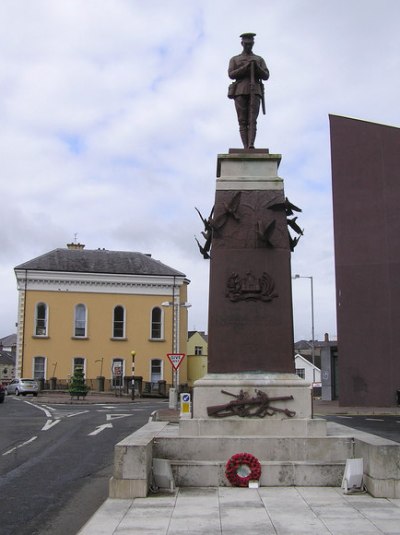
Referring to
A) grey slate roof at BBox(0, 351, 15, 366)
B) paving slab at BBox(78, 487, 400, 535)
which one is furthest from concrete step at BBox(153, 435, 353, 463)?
grey slate roof at BBox(0, 351, 15, 366)

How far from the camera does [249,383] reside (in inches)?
391

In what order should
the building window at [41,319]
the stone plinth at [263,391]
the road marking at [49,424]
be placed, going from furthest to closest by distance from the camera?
the building window at [41,319] → the road marking at [49,424] → the stone plinth at [263,391]

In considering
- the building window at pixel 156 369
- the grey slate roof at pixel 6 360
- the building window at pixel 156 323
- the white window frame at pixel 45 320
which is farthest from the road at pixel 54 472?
the grey slate roof at pixel 6 360

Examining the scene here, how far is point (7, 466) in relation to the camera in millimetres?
11953

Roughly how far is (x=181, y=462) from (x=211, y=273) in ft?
10.1

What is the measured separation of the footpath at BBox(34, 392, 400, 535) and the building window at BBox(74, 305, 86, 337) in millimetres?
47184

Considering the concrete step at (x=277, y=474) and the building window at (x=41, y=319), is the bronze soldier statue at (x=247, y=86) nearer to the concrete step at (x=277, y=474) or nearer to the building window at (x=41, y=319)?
the concrete step at (x=277, y=474)

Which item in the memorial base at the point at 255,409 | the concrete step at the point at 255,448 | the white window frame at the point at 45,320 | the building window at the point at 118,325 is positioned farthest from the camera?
the building window at the point at 118,325

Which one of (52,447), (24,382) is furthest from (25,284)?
(52,447)

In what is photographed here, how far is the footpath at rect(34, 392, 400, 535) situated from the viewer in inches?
256

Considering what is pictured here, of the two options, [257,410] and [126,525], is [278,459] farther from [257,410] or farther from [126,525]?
[126,525]

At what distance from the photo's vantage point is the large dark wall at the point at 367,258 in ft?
102

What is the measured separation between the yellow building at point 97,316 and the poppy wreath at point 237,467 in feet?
142

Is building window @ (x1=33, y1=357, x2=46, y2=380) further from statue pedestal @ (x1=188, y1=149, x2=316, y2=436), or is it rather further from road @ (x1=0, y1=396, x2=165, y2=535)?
statue pedestal @ (x1=188, y1=149, x2=316, y2=436)
